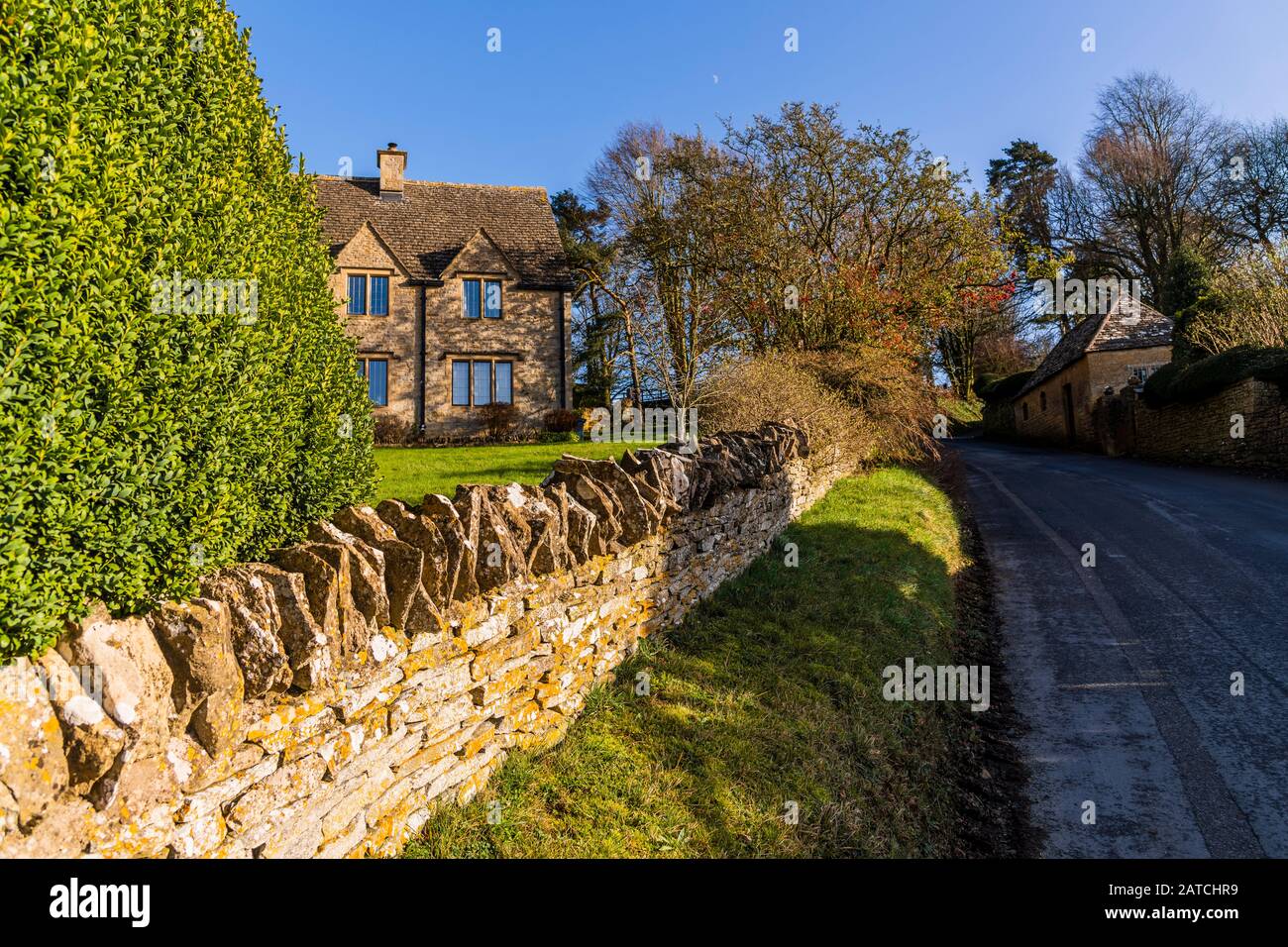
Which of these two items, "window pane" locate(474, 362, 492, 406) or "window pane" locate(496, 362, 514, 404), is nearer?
"window pane" locate(474, 362, 492, 406)

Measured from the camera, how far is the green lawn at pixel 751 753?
3881mm

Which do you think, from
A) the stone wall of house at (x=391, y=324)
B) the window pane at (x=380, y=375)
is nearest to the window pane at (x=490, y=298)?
the stone wall of house at (x=391, y=324)

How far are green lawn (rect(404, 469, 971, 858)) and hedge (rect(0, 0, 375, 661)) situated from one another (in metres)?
1.97

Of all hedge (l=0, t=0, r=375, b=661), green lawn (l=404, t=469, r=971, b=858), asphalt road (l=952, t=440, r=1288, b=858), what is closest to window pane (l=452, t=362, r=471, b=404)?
asphalt road (l=952, t=440, r=1288, b=858)

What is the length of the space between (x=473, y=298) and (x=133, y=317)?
23951mm

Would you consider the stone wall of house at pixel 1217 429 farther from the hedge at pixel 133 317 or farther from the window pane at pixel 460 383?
the window pane at pixel 460 383

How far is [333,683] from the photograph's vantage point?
305 centimetres

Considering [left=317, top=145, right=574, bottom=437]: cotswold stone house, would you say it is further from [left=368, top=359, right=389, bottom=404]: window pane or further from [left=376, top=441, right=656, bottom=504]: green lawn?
[left=376, top=441, right=656, bottom=504]: green lawn

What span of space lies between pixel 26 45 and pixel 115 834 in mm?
2546

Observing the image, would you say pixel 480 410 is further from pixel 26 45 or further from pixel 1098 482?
pixel 26 45

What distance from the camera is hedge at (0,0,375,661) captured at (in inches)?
89.4

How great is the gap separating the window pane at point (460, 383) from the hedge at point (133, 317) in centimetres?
2146

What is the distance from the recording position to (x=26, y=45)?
232cm

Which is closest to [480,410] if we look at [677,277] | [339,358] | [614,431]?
[614,431]
